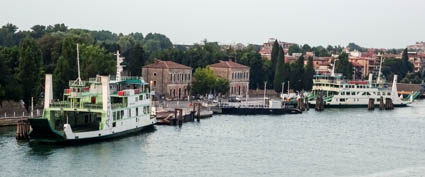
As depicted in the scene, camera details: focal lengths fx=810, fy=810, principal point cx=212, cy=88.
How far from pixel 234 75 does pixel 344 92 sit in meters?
13.0

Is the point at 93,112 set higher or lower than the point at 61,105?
lower

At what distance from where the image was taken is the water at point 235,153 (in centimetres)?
4031

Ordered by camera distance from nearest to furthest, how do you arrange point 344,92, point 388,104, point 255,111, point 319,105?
1. point 255,111
2. point 319,105
3. point 344,92
4. point 388,104

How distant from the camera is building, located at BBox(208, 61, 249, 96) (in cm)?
9062

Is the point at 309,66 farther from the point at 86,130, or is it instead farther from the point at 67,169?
the point at 67,169

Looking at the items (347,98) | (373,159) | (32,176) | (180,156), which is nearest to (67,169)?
(32,176)

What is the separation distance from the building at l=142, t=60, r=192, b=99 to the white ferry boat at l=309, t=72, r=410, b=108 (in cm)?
1345

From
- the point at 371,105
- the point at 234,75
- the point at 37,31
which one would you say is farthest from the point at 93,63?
the point at 37,31

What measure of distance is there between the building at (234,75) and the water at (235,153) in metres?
26.4

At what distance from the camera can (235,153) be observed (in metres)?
46.4

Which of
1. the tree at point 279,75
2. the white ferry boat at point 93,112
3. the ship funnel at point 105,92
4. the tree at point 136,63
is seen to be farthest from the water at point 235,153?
the tree at point 279,75

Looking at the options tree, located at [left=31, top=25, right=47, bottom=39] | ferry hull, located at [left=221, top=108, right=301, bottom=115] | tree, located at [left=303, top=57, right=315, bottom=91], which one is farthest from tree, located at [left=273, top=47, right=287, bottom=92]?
tree, located at [left=31, top=25, right=47, bottom=39]

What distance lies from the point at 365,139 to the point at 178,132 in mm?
12936

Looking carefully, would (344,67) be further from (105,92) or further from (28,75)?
(105,92)
